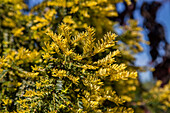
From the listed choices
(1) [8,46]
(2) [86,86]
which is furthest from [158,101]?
(1) [8,46]

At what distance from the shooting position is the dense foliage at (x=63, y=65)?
58cm

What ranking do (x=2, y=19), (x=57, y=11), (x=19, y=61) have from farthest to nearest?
(x=2, y=19) < (x=57, y=11) < (x=19, y=61)

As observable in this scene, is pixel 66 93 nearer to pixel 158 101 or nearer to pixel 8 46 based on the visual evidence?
pixel 8 46

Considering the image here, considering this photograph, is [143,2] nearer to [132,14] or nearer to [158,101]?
[132,14]

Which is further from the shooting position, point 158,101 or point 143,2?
point 143,2

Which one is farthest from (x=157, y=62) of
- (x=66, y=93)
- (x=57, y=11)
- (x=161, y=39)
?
(x=66, y=93)

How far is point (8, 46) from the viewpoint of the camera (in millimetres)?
964

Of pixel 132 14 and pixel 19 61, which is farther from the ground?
pixel 132 14

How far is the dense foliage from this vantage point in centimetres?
58

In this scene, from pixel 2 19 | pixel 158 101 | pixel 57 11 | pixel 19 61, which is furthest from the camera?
pixel 158 101

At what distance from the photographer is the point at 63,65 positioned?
0.63 m

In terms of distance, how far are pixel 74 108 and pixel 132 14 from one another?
161 cm

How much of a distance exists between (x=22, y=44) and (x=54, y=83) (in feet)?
1.64

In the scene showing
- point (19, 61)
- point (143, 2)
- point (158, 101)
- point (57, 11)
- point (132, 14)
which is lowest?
point (158, 101)
